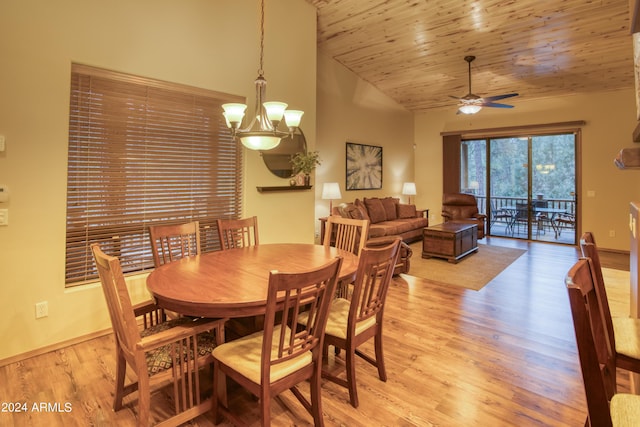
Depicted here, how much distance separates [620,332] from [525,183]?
21.7 feet

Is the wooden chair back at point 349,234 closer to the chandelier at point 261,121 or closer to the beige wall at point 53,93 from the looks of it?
the chandelier at point 261,121

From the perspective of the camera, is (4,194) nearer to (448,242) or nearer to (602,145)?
(448,242)

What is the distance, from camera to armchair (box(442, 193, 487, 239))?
726 centimetres

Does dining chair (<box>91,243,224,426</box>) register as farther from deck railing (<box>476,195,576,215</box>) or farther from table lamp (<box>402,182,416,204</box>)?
deck railing (<box>476,195,576,215</box>)

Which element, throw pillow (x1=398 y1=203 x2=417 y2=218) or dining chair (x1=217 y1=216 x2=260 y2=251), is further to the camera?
throw pillow (x1=398 y1=203 x2=417 y2=218)

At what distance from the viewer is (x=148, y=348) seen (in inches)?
A: 59.0

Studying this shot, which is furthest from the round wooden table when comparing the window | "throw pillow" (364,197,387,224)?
"throw pillow" (364,197,387,224)

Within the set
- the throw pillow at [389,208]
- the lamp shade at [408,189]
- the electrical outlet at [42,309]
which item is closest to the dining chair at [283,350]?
the electrical outlet at [42,309]

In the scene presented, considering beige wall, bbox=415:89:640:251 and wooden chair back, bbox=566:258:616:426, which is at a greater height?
beige wall, bbox=415:89:640:251

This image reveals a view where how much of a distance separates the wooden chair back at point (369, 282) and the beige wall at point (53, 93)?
221 centimetres

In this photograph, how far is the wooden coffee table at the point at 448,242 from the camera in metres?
5.36

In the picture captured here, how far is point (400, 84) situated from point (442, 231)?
3447 mm

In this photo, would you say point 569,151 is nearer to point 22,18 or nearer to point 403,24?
point 403,24

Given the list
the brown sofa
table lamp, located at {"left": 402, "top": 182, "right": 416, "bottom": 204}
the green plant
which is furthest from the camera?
table lamp, located at {"left": 402, "top": 182, "right": 416, "bottom": 204}
